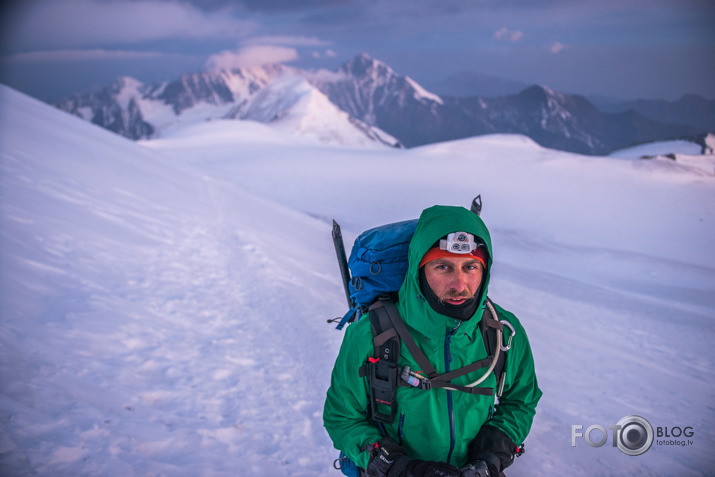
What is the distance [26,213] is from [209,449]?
6.91 metres

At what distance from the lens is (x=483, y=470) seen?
2385mm

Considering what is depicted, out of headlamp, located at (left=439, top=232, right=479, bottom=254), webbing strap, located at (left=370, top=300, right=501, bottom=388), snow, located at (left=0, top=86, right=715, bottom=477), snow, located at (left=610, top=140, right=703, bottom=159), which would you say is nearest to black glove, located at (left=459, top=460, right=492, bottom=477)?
webbing strap, located at (left=370, top=300, right=501, bottom=388)

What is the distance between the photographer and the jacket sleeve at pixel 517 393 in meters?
2.62

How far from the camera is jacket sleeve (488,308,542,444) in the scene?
2.62m

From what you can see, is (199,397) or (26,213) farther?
(26,213)

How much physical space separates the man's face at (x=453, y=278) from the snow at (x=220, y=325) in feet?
9.77

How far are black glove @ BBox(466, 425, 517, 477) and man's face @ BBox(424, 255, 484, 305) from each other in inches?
38.7

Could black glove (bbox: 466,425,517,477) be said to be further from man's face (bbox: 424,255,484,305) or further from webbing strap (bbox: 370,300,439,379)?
man's face (bbox: 424,255,484,305)

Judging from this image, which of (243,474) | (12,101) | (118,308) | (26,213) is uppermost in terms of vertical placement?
(12,101)

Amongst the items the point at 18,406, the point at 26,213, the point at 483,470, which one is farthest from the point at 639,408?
the point at 26,213

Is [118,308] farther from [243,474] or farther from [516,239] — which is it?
[516,239]

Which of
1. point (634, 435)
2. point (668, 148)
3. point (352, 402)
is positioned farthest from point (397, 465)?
point (668, 148)

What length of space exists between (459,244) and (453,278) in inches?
8.2

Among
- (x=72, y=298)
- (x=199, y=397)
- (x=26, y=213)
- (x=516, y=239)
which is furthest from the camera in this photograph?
(x=516, y=239)
